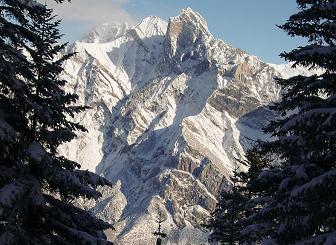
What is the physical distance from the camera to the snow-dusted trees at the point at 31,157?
1184cm

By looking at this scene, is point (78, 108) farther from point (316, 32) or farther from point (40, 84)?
point (316, 32)

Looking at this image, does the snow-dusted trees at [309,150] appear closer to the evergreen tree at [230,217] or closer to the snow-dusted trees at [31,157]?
the snow-dusted trees at [31,157]

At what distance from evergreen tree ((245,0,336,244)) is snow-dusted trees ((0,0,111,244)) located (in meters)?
4.33

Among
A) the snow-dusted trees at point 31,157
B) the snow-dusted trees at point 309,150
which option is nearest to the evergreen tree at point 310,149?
the snow-dusted trees at point 309,150

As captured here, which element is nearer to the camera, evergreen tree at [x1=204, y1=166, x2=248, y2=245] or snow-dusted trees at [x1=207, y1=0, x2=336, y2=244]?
snow-dusted trees at [x1=207, y1=0, x2=336, y2=244]

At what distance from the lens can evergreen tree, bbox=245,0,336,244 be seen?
37.4ft

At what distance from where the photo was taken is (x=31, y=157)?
12.1m

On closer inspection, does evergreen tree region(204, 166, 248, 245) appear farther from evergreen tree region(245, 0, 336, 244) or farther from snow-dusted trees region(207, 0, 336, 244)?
evergreen tree region(245, 0, 336, 244)

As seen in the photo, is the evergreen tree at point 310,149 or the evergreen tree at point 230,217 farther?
the evergreen tree at point 230,217

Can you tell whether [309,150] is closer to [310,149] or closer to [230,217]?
[310,149]

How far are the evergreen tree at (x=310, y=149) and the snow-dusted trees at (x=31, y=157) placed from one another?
4.33 metres

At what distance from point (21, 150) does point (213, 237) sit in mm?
19838

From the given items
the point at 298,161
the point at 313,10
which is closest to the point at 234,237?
the point at 298,161

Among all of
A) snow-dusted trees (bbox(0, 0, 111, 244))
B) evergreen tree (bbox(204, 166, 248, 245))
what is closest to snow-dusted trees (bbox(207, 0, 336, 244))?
snow-dusted trees (bbox(0, 0, 111, 244))
